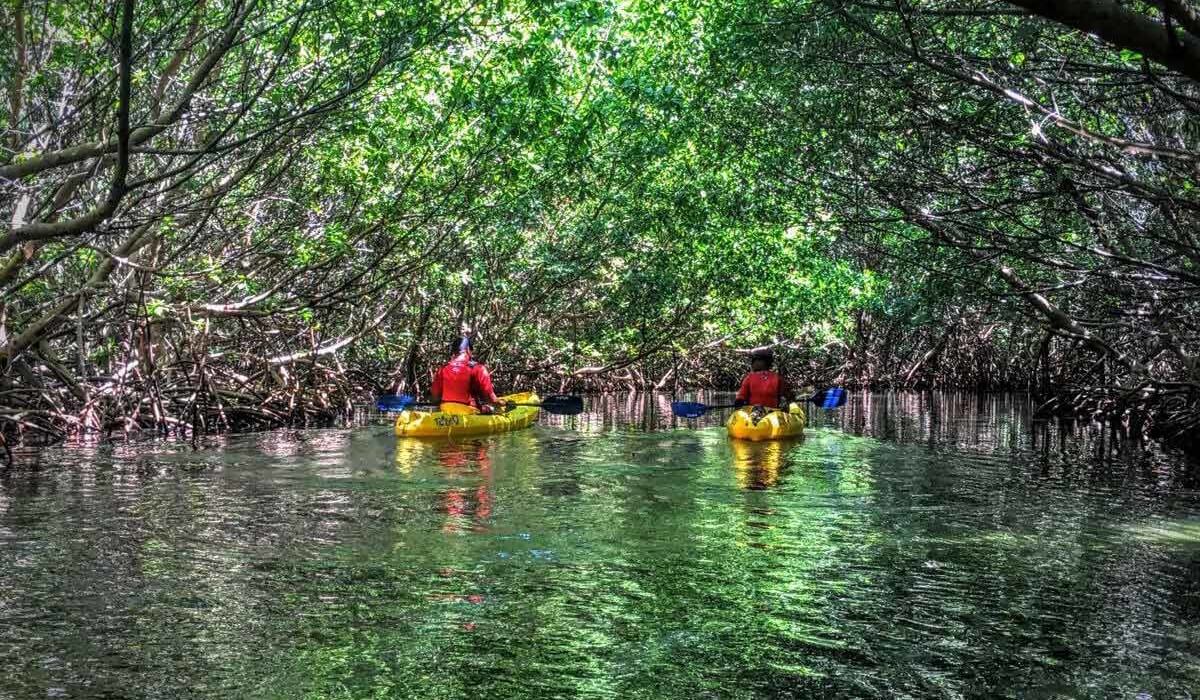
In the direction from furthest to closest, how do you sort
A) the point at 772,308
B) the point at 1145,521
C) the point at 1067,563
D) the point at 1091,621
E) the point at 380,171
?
1. the point at 772,308
2. the point at 380,171
3. the point at 1145,521
4. the point at 1067,563
5. the point at 1091,621

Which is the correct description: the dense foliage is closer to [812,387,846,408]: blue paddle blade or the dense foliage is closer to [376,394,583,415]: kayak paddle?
[376,394,583,415]: kayak paddle

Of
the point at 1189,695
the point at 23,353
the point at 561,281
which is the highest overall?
the point at 561,281

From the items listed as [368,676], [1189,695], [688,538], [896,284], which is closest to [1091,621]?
[1189,695]

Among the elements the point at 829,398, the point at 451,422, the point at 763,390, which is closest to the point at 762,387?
the point at 763,390

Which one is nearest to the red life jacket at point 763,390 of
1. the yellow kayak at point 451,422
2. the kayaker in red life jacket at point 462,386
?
the yellow kayak at point 451,422

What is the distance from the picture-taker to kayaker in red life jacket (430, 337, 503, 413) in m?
13.5

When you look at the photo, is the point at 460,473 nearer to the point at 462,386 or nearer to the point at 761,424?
the point at 462,386

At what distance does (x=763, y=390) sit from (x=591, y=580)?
802 cm

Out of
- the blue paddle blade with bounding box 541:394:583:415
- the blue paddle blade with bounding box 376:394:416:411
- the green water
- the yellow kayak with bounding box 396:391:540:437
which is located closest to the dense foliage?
the blue paddle blade with bounding box 376:394:416:411

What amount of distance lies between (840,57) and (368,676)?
18.4ft

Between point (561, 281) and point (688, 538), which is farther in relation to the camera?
point (561, 281)

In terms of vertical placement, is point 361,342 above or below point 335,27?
below

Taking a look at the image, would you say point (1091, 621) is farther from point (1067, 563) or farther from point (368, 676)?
point (368, 676)

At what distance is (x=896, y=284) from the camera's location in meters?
26.4
